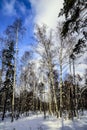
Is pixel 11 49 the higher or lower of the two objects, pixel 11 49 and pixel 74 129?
the higher

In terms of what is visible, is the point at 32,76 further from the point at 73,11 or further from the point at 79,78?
the point at 73,11

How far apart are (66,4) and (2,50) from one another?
13525 millimetres

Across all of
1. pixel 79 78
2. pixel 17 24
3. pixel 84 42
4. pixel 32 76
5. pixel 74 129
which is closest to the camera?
pixel 84 42

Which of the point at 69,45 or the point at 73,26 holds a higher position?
the point at 69,45

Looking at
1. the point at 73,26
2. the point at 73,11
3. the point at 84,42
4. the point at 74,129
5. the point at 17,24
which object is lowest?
the point at 74,129

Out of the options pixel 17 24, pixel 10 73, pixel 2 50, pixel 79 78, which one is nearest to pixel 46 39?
pixel 17 24

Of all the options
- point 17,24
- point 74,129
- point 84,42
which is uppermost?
point 17,24

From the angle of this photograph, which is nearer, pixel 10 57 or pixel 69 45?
pixel 69 45

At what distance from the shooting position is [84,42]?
1010 centimetres

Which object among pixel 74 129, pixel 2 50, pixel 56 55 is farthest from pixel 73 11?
pixel 2 50

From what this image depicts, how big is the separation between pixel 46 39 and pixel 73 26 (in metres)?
8.59

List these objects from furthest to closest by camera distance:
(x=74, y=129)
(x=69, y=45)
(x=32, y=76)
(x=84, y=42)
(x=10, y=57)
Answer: (x=32, y=76) < (x=10, y=57) < (x=69, y=45) < (x=74, y=129) < (x=84, y=42)

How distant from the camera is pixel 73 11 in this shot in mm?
10383

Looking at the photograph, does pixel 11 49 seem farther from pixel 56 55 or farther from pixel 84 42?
pixel 84 42
